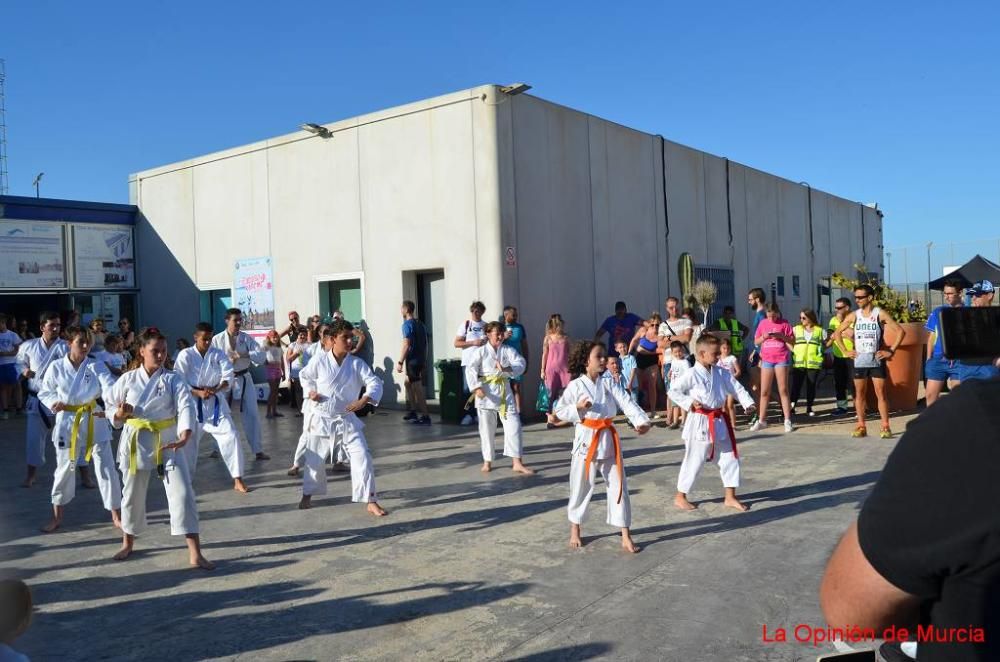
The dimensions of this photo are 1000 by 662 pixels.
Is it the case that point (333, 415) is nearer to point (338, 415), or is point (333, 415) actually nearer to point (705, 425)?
point (338, 415)

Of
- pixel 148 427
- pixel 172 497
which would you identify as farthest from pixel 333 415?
pixel 172 497

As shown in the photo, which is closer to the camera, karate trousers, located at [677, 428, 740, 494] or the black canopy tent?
karate trousers, located at [677, 428, 740, 494]

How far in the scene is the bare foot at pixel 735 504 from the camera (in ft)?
23.8

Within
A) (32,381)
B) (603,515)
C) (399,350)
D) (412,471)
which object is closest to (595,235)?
(399,350)

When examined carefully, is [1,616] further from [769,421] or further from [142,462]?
[769,421]

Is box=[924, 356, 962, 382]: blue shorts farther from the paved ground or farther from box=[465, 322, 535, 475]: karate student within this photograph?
box=[465, 322, 535, 475]: karate student

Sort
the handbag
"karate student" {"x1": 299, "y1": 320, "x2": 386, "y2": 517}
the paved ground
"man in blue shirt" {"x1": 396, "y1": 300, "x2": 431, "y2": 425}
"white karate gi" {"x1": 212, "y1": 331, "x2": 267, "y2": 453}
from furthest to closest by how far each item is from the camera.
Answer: "man in blue shirt" {"x1": 396, "y1": 300, "x2": 431, "y2": 425}, the handbag, "white karate gi" {"x1": 212, "y1": 331, "x2": 267, "y2": 453}, "karate student" {"x1": 299, "y1": 320, "x2": 386, "y2": 517}, the paved ground

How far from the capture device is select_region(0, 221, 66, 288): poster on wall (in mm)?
17516

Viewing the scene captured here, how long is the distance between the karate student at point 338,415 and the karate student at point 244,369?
2.43m

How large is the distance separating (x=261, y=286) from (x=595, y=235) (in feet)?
24.6

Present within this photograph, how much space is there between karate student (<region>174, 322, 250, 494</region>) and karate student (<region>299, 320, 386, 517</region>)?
119cm

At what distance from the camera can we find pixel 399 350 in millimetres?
14711

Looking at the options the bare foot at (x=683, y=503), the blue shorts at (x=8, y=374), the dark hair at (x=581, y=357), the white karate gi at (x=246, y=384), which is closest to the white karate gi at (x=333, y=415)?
the dark hair at (x=581, y=357)

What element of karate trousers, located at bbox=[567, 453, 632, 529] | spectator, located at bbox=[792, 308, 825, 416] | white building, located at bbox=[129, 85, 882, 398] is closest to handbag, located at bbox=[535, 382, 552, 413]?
white building, located at bbox=[129, 85, 882, 398]
